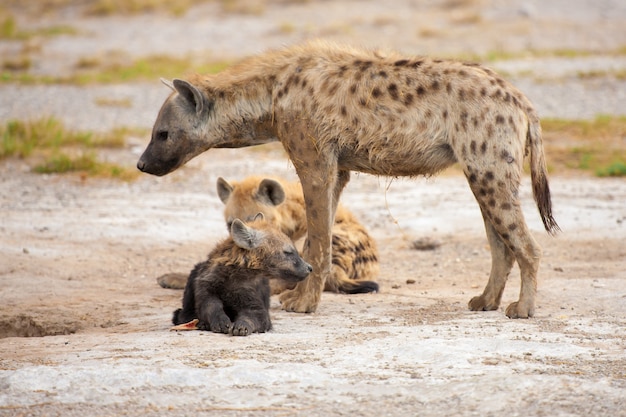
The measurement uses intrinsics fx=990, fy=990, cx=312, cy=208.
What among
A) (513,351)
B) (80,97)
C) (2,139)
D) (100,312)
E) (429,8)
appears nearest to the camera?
(513,351)

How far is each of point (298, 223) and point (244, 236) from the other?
3.85ft

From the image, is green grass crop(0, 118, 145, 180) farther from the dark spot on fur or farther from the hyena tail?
the hyena tail

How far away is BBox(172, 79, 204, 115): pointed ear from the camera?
4723 mm

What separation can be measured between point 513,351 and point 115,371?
1.44 metres

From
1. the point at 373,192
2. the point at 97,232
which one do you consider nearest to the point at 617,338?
the point at 97,232

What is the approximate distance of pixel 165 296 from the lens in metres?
5.16

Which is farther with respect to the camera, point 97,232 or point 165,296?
point 97,232

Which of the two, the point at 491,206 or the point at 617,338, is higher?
the point at 491,206

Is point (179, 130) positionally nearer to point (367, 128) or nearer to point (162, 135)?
point (162, 135)

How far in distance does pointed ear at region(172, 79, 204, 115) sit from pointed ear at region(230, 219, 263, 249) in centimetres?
75

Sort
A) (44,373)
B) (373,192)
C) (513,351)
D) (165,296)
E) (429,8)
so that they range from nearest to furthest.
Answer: (44,373), (513,351), (165,296), (373,192), (429,8)

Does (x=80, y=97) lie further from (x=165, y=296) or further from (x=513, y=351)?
(x=513, y=351)

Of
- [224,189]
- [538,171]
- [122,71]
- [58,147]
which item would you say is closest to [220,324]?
[224,189]

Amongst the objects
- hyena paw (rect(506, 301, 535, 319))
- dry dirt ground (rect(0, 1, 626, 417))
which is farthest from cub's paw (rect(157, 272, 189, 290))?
hyena paw (rect(506, 301, 535, 319))
